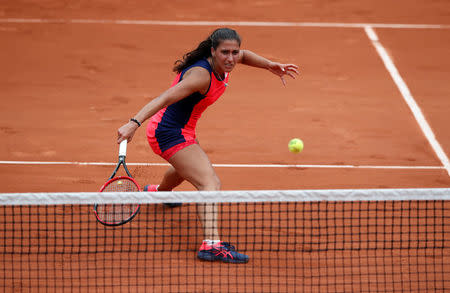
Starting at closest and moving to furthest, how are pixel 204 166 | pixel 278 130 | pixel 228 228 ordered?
pixel 204 166 < pixel 228 228 < pixel 278 130

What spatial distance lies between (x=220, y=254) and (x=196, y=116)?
3.92ft

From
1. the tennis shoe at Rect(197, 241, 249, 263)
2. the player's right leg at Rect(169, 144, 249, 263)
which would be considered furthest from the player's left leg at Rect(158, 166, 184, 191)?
the tennis shoe at Rect(197, 241, 249, 263)

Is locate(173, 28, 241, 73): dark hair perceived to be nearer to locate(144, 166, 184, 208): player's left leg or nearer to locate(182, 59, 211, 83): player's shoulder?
locate(182, 59, 211, 83): player's shoulder

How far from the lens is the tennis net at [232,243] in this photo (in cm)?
452

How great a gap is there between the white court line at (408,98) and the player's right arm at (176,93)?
3.34m

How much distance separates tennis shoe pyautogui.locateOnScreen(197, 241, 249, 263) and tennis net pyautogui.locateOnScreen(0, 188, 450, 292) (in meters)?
0.06

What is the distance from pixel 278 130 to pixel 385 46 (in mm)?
3657

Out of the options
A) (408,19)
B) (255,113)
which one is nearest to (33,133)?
(255,113)

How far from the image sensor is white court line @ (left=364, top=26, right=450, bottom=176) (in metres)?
7.56

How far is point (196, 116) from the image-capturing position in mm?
5582

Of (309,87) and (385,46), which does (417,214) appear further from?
(385,46)

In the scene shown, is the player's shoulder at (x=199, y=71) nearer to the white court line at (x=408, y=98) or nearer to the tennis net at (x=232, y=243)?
the tennis net at (x=232, y=243)

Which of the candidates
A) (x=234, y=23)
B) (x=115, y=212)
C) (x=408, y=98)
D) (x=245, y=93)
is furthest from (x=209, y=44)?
(x=234, y=23)

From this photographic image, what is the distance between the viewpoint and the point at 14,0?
12297 millimetres
